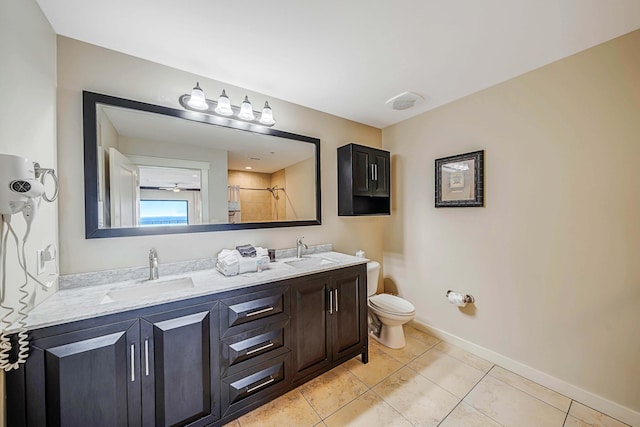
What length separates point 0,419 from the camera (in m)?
0.89

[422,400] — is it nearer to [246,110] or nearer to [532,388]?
[532,388]

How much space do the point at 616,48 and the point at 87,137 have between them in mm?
3319

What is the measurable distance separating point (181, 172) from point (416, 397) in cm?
235

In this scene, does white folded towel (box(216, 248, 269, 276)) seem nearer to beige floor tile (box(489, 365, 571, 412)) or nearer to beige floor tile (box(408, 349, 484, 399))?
beige floor tile (box(408, 349, 484, 399))

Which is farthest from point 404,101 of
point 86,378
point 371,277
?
point 86,378

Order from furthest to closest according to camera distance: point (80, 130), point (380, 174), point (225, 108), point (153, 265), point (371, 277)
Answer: point (380, 174)
point (371, 277)
point (225, 108)
point (153, 265)
point (80, 130)

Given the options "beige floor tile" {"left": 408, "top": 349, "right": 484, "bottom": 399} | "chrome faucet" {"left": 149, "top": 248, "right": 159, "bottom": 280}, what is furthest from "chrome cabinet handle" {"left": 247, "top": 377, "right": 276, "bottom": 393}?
"beige floor tile" {"left": 408, "top": 349, "right": 484, "bottom": 399}

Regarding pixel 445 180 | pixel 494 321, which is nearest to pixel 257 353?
pixel 494 321

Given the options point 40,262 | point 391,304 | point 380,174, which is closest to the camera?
point 40,262

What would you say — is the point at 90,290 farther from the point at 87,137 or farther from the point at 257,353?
the point at 257,353

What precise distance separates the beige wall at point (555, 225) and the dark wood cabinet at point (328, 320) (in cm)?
99

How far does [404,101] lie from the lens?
2221 millimetres

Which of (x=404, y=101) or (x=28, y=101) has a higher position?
(x=404, y=101)

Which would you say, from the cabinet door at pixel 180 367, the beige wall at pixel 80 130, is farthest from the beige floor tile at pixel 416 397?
the beige wall at pixel 80 130
